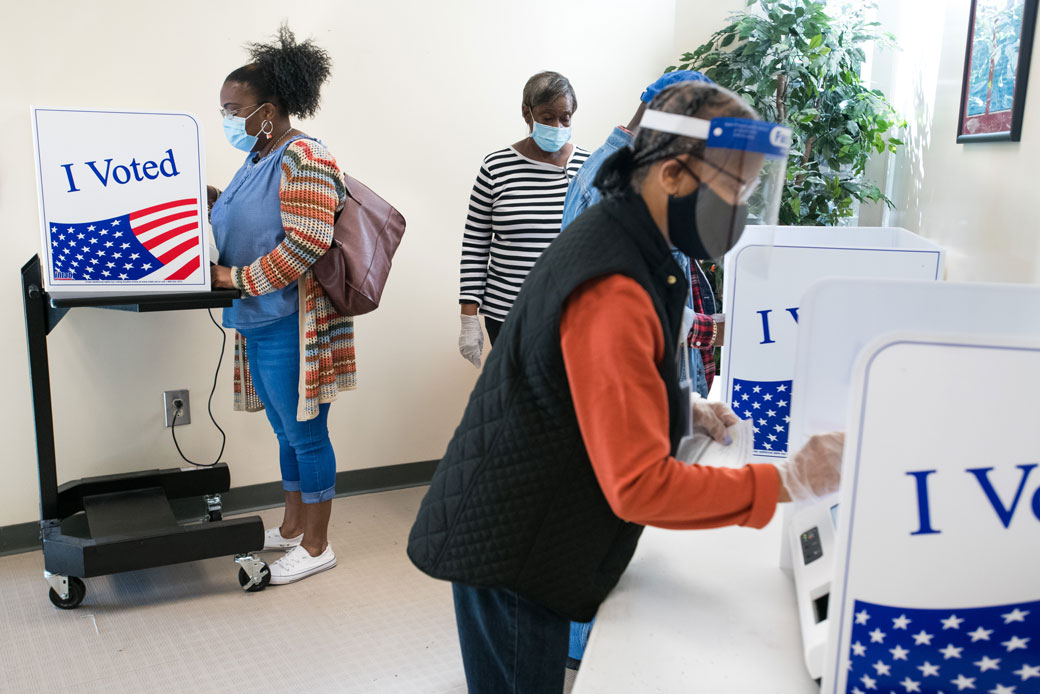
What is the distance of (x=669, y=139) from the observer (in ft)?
3.08

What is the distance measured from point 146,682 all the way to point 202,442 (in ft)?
3.48

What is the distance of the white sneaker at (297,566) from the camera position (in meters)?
2.57

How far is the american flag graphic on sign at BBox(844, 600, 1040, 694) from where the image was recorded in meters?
0.83

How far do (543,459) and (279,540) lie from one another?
6.66ft

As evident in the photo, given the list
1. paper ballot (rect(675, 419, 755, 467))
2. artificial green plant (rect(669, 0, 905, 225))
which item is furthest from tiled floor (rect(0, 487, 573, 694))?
artificial green plant (rect(669, 0, 905, 225))

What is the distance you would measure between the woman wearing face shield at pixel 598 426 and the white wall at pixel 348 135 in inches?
82.1

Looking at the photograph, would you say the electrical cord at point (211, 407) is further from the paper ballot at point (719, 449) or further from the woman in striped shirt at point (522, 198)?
the paper ballot at point (719, 449)

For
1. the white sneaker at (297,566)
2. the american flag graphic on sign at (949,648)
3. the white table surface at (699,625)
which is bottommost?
the white sneaker at (297,566)

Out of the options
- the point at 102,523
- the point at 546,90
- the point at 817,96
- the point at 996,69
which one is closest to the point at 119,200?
the point at 102,523

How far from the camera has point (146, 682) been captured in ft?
6.72

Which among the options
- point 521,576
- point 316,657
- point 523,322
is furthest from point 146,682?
point 523,322

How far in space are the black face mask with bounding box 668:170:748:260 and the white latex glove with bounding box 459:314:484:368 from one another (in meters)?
1.75

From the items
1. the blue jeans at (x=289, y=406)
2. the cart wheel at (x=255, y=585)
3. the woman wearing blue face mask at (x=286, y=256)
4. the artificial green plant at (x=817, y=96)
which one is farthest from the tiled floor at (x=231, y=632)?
the artificial green plant at (x=817, y=96)

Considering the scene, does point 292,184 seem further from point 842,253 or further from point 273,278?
point 842,253
